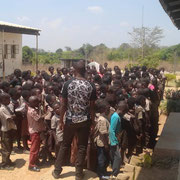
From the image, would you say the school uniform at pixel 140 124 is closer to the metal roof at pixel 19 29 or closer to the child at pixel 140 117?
the child at pixel 140 117

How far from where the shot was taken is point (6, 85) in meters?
6.24

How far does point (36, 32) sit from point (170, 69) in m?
15.4

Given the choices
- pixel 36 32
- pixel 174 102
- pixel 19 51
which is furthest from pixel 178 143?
pixel 19 51

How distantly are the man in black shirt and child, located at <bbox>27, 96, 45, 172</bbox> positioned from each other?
0.86 meters

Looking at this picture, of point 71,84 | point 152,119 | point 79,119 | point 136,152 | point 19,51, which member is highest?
point 19,51

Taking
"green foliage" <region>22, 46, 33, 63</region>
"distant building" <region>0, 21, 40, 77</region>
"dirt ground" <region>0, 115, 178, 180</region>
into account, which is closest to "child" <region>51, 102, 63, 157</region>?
"dirt ground" <region>0, 115, 178, 180</region>

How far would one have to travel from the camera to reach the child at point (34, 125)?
4.63 m

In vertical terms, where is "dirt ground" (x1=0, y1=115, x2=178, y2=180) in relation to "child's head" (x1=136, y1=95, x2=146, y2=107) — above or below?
below

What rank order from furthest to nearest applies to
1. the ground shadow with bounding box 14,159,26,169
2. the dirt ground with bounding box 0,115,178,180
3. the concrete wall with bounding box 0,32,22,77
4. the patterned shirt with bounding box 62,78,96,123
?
the concrete wall with bounding box 0,32,22,77 < the ground shadow with bounding box 14,159,26,169 < the dirt ground with bounding box 0,115,178,180 < the patterned shirt with bounding box 62,78,96,123

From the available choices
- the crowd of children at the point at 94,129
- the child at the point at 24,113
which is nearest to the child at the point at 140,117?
the crowd of children at the point at 94,129

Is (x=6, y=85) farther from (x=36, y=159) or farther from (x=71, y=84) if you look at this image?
(x=71, y=84)

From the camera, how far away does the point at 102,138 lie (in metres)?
4.39

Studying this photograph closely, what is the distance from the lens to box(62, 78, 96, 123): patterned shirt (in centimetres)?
375

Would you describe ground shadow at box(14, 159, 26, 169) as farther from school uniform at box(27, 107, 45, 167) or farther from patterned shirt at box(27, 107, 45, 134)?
patterned shirt at box(27, 107, 45, 134)
